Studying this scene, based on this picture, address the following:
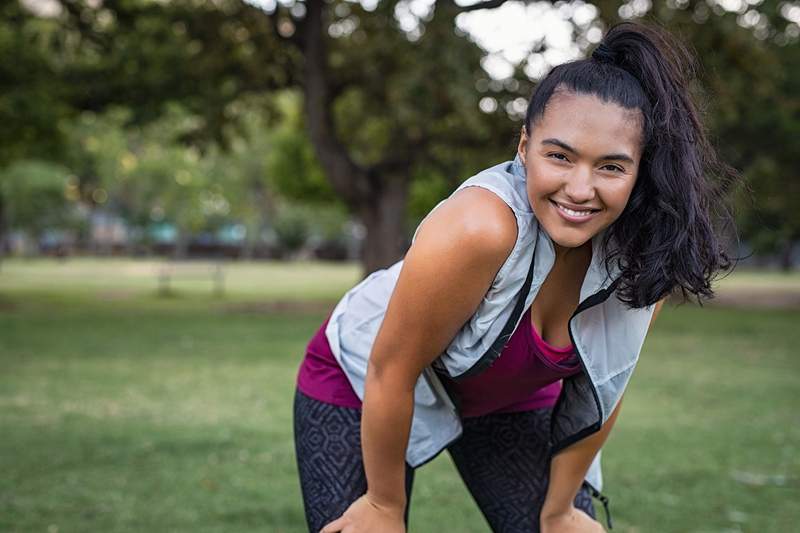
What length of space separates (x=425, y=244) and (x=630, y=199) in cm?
46

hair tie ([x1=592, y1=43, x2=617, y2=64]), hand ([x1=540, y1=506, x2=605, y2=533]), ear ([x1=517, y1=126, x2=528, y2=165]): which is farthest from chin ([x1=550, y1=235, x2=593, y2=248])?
hand ([x1=540, y1=506, x2=605, y2=533])

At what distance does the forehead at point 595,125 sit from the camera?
6.32ft

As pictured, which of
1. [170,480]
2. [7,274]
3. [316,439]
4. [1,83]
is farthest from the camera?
[7,274]

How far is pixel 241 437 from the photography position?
685cm

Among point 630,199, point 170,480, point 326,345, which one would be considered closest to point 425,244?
point 630,199

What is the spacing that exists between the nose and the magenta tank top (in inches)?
11.1

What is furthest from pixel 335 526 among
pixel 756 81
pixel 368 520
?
pixel 756 81

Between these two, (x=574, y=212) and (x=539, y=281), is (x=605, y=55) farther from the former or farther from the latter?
(x=539, y=281)

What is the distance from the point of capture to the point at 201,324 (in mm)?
15664

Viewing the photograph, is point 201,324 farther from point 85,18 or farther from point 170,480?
point 170,480

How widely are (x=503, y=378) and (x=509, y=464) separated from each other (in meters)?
0.46

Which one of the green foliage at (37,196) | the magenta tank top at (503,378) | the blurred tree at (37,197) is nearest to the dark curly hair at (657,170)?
the magenta tank top at (503,378)

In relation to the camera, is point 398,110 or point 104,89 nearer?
point 398,110

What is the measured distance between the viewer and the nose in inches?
75.7
